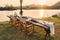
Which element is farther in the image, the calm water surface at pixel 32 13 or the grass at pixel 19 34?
the calm water surface at pixel 32 13

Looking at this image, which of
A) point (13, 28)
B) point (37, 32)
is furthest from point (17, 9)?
point (37, 32)

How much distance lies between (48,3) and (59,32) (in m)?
1.86

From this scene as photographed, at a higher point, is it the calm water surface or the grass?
the calm water surface

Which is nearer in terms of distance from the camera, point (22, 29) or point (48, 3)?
point (22, 29)

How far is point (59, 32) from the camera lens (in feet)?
21.5

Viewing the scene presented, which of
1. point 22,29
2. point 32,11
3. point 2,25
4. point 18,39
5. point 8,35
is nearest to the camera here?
point 18,39

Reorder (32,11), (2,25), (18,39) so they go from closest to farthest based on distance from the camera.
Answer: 1. (18,39)
2. (2,25)
3. (32,11)

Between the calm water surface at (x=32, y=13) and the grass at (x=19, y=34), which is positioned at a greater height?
the calm water surface at (x=32, y=13)

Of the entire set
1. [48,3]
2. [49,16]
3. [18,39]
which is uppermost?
[48,3]

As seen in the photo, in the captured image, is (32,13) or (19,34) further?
(32,13)

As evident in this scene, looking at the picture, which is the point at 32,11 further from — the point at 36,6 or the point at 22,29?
the point at 22,29

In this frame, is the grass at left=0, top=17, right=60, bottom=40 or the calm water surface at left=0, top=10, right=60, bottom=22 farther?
the calm water surface at left=0, top=10, right=60, bottom=22

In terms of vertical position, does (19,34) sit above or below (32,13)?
below

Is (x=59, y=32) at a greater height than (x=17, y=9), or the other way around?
(x=17, y=9)
